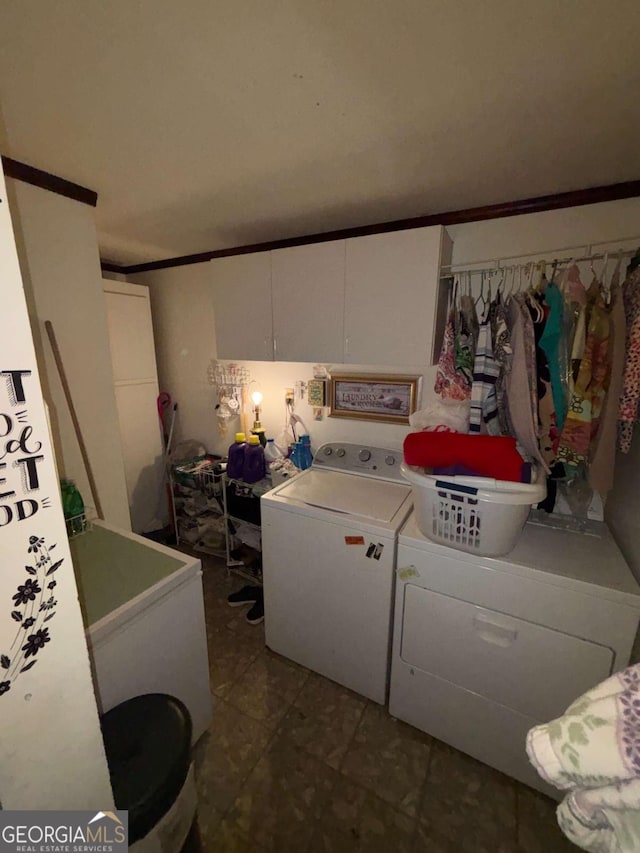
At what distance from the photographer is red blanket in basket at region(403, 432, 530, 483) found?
121 centimetres

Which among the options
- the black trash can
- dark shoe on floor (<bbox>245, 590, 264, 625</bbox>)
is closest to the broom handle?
the black trash can

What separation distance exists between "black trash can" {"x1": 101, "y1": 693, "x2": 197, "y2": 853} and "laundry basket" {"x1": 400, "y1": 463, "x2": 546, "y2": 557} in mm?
1054

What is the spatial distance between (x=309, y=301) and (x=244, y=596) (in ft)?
6.27

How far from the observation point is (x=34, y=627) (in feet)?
1.82

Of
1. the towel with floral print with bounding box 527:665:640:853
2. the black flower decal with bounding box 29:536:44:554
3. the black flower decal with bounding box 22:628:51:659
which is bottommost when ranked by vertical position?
the towel with floral print with bounding box 527:665:640:853

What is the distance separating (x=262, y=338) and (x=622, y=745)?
198cm

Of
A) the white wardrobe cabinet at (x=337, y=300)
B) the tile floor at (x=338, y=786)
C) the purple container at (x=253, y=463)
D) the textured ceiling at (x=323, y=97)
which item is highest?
the textured ceiling at (x=323, y=97)

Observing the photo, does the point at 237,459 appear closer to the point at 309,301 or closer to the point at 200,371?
the point at 200,371

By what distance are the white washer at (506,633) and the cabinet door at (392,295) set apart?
83 cm

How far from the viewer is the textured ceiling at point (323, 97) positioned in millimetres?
711

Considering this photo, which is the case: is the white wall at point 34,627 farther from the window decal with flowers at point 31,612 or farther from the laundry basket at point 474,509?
the laundry basket at point 474,509

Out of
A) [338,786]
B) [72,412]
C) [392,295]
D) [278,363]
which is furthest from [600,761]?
[278,363]

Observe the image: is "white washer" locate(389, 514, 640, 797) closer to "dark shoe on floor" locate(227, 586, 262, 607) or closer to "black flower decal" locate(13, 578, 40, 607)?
"dark shoe on floor" locate(227, 586, 262, 607)

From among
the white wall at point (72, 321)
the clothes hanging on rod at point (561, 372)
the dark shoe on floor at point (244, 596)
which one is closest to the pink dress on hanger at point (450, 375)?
the clothes hanging on rod at point (561, 372)
